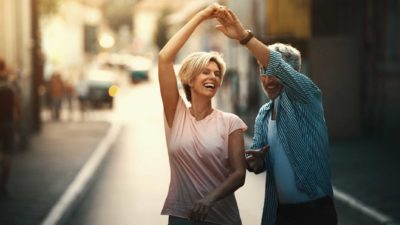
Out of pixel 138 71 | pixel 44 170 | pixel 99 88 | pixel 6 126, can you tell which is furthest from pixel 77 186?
pixel 138 71

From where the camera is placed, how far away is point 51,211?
9539 millimetres

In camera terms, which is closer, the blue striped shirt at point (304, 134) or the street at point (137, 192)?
the blue striped shirt at point (304, 134)

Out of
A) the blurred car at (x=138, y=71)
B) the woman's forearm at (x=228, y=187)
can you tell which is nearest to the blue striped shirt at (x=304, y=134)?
the woman's forearm at (x=228, y=187)

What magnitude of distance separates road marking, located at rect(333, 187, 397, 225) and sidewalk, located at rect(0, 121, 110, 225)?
3.23 metres

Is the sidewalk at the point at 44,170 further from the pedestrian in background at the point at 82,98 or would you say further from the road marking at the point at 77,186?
A: the pedestrian in background at the point at 82,98

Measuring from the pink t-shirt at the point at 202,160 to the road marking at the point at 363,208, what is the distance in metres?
4.33

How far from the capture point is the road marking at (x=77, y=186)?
922 centimetres

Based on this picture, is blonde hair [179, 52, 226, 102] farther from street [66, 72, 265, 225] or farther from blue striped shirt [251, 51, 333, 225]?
street [66, 72, 265, 225]

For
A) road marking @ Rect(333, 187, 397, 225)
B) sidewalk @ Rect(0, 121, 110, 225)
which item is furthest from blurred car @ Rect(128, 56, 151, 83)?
road marking @ Rect(333, 187, 397, 225)

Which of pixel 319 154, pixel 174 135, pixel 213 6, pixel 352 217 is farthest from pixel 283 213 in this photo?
pixel 352 217

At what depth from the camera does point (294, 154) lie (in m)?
4.17

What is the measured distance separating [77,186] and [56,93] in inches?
685

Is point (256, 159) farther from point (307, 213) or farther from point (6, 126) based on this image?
point (6, 126)

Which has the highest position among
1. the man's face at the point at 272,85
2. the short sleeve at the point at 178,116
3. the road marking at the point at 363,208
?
the man's face at the point at 272,85
